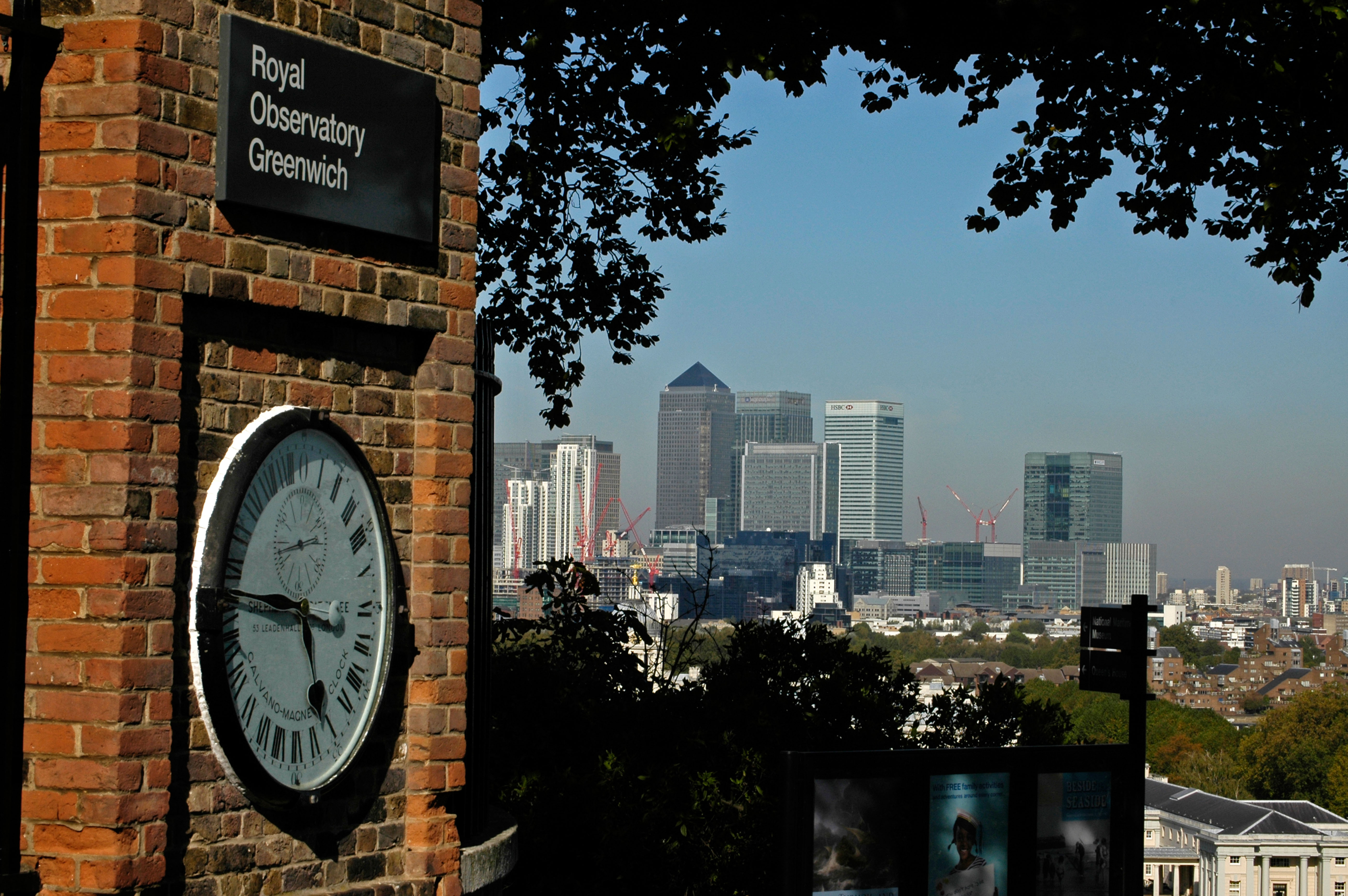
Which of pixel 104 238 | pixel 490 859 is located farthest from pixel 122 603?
pixel 490 859

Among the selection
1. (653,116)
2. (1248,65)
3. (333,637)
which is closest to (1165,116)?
(1248,65)

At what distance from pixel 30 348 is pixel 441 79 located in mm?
1502

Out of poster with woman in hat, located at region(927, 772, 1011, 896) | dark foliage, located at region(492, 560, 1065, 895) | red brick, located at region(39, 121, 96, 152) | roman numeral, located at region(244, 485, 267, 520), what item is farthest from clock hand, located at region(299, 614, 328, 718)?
dark foliage, located at region(492, 560, 1065, 895)

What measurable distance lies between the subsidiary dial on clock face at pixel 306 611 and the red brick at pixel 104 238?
64 cm

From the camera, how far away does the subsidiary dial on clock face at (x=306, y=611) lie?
3.61 meters

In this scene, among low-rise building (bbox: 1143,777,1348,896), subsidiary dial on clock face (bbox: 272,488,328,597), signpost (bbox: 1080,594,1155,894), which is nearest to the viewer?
subsidiary dial on clock face (bbox: 272,488,328,597)

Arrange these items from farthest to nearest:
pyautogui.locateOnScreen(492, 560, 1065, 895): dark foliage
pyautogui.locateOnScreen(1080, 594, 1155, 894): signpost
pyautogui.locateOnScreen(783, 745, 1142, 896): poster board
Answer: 1. pyautogui.locateOnScreen(492, 560, 1065, 895): dark foliage
2. pyautogui.locateOnScreen(1080, 594, 1155, 894): signpost
3. pyautogui.locateOnScreen(783, 745, 1142, 896): poster board

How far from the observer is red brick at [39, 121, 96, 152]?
133 inches

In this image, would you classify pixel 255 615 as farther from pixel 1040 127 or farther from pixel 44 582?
pixel 1040 127

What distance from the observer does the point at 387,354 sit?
13.6 ft

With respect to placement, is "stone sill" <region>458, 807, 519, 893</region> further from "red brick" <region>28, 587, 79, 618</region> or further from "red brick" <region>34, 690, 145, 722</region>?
"red brick" <region>28, 587, 79, 618</region>

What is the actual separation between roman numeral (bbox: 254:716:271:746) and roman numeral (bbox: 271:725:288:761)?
2 centimetres

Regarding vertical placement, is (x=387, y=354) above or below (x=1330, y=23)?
below

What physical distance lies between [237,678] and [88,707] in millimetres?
389
